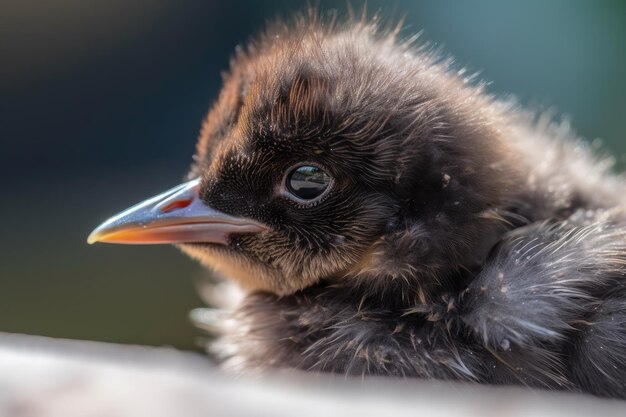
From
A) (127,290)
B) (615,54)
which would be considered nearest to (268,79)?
(127,290)

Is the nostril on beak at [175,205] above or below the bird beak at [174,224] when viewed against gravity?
above

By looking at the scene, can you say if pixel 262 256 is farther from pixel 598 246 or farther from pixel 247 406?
pixel 247 406

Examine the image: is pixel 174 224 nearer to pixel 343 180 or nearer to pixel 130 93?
pixel 343 180

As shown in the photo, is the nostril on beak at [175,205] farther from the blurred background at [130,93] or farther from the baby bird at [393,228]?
the blurred background at [130,93]

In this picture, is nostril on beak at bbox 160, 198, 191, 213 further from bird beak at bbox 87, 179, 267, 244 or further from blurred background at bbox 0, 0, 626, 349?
blurred background at bbox 0, 0, 626, 349

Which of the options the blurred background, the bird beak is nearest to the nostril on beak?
the bird beak

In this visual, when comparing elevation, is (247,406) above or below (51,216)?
below

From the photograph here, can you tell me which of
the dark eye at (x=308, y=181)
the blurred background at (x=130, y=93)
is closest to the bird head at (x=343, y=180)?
the dark eye at (x=308, y=181)

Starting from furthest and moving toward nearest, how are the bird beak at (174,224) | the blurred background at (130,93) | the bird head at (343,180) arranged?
the blurred background at (130,93) → the bird beak at (174,224) → the bird head at (343,180)
